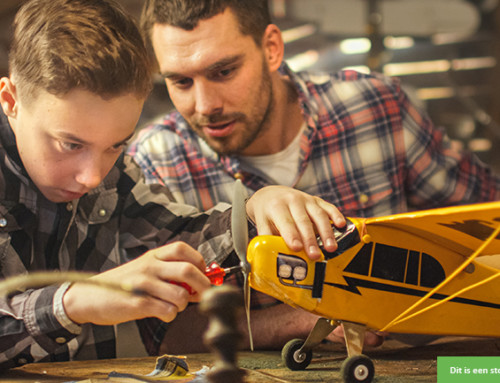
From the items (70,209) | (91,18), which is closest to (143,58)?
(91,18)

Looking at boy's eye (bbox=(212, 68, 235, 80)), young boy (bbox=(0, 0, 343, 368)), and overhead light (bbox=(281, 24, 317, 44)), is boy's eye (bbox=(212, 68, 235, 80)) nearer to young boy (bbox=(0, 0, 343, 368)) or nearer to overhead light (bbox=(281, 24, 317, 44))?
young boy (bbox=(0, 0, 343, 368))

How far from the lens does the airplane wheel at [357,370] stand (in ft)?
3.11

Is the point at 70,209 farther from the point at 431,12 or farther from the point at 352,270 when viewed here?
the point at 431,12

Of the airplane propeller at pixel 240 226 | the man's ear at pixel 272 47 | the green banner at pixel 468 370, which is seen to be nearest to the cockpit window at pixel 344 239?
the airplane propeller at pixel 240 226

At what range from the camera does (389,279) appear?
1.02m

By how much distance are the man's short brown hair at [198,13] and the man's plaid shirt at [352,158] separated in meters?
0.27

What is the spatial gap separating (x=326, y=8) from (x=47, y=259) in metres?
2.81

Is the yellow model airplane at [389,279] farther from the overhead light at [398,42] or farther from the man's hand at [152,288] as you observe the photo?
the overhead light at [398,42]

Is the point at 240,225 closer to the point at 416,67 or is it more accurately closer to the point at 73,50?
the point at 73,50

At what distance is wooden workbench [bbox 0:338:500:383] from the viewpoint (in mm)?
1005

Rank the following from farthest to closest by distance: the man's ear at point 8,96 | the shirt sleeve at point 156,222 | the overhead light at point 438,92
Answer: the overhead light at point 438,92
the shirt sleeve at point 156,222
the man's ear at point 8,96

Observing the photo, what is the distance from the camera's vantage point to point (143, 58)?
3.71 ft

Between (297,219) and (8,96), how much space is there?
1.89 ft

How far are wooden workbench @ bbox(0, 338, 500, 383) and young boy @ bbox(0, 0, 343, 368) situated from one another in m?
0.06
